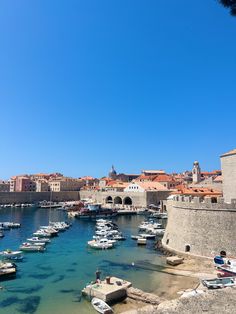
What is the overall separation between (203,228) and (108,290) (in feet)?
30.6

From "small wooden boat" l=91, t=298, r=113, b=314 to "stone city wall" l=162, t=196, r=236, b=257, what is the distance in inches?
374

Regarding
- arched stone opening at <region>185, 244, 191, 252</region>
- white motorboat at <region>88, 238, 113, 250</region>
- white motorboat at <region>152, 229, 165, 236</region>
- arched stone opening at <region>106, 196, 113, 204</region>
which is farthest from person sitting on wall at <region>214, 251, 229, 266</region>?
arched stone opening at <region>106, 196, 113, 204</region>

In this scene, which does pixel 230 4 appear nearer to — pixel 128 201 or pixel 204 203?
pixel 204 203

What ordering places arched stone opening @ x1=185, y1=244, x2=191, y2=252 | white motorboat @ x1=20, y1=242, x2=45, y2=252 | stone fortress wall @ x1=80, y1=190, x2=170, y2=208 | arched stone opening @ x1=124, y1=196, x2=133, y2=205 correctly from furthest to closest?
arched stone opening @ x1=124, y1=196, x2=133, y2=205, stone fortress wall @ x1=80, y1=190, x2=170, y2=208, white motorboat @ x1=20, y1=242, x2=45, y2=252, arched stone opening @ x1=185, y1=244, x2=191, y2=252

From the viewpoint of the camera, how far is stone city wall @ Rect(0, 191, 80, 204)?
294 ft

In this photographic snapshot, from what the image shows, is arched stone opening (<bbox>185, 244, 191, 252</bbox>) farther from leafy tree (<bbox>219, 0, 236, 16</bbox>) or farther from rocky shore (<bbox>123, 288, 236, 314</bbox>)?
leafy tree (<bbox>219, 0, 236, 16</bbox>)

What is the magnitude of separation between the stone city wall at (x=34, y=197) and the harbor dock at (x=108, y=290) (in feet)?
255

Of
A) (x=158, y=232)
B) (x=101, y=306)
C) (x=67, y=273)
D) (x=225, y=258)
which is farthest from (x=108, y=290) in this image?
(x=158, y=232)

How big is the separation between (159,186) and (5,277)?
203 feet

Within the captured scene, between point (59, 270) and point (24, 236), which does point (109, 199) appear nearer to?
point (24, 236)

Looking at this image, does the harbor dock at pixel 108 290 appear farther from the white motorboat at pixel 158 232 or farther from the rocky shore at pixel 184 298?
the white motorboat at pixel 158 232

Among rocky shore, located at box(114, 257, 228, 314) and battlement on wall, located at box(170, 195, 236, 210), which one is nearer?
rocky shore, located at box(114, 257, 228, 314)

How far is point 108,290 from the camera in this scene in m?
16.6

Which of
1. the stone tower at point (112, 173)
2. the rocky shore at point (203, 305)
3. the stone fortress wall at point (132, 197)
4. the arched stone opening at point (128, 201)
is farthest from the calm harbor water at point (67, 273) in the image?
the stone tower at point (112, 173)
